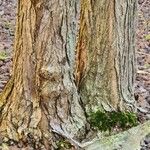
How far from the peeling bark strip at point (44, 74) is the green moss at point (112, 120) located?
189mm

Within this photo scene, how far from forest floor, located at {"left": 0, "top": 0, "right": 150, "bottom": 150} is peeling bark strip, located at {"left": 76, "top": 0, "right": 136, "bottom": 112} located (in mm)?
505

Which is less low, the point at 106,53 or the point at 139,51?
the point at 106,53

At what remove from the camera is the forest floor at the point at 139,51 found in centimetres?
507

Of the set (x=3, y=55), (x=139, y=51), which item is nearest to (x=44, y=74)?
(x=3, y=55)

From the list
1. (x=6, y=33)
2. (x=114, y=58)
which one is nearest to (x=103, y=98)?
(x=114, y=58)

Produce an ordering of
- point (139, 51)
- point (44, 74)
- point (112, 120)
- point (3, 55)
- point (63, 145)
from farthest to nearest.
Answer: point (139, 51) < point (3, 55) < point (112, 120) < point (63, 145) < point (44, 74)

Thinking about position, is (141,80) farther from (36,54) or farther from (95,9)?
(36,54)

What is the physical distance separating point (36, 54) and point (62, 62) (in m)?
0.22

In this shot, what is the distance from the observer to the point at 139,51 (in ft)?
23.1

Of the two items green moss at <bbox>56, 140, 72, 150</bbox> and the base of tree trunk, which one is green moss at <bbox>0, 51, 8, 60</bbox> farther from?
green moss at <bbox>56, 140, 72, 150</bbox>

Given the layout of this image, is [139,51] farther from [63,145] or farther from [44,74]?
[44,74]

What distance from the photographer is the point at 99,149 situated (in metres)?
4.11

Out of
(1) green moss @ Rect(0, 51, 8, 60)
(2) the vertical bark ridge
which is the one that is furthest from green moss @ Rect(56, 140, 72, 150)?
(1) green moss @ Rect(0, 51, 8, 60)

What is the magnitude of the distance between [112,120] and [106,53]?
24.3 inches
